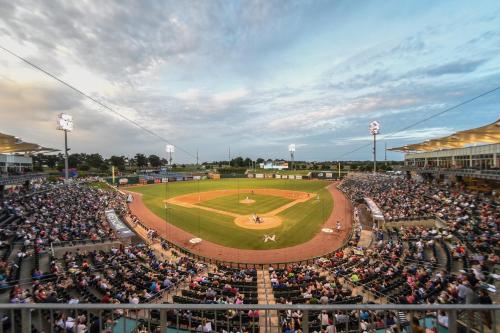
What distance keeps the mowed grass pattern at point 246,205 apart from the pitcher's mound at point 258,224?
3.01 meters

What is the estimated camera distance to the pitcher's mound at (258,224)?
31.4 m

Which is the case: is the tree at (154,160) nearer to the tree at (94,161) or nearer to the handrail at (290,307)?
the tree at (94,161)

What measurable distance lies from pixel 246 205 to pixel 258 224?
1163 cm

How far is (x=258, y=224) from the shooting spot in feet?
106

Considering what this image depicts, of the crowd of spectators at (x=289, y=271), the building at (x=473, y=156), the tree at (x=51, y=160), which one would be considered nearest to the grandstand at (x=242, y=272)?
the crowd of spectators at (x=289, y=271)

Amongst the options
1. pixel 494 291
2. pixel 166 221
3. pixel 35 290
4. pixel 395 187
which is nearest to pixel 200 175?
pixel 166 221

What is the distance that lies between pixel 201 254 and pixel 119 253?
7042 millimetres

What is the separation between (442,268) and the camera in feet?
53.1

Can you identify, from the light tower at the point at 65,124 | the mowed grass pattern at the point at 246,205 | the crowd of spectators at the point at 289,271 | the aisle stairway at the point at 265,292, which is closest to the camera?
the crowd of spectators at the point at 289,271

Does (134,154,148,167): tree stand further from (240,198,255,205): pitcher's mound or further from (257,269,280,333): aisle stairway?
(257,269,280,333): aisle stairway

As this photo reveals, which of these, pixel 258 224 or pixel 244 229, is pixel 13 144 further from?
pixel 258 224

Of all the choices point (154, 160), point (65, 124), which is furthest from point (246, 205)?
point (154, 160)

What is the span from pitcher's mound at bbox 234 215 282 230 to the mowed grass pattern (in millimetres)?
3006

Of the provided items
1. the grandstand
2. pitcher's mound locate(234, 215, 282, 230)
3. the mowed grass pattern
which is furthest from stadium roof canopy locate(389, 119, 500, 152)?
the mowed grass pattern
